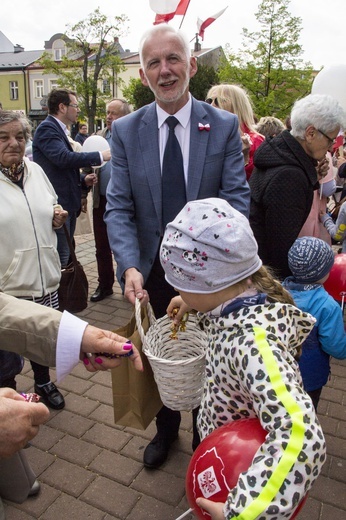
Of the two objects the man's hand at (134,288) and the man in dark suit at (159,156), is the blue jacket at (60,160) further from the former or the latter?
the man's hand at (134,288)

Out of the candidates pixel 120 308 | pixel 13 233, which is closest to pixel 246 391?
pixel 13 233

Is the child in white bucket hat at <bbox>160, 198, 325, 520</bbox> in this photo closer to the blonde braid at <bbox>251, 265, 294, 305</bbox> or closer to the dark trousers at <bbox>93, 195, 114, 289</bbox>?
the blonde braid at <bbox>251, 265, 294, 305</bbox>

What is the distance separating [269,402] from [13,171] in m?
2.28

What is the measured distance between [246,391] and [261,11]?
87.4ft

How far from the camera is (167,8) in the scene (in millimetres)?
3123

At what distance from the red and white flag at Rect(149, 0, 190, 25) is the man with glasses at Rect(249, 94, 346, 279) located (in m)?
1.21

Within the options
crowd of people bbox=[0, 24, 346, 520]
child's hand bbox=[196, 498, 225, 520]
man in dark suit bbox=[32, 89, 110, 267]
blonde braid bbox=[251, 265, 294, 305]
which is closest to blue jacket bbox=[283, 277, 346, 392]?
crowd of people bbox=[0, 24, 346, 520]

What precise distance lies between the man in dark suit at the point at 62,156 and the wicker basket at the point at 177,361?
2.32 metres

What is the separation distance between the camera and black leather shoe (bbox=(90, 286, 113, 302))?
5.11 metres

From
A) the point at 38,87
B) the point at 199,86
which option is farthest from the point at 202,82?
the point at 38,87

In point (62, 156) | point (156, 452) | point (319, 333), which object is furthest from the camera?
point (62, 156)

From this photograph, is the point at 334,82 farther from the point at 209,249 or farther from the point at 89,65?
the point at 89,65

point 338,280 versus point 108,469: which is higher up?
point 338,280

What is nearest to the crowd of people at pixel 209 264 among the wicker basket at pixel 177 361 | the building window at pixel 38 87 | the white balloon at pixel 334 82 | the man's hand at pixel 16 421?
the man's hand at pixel 16 421
